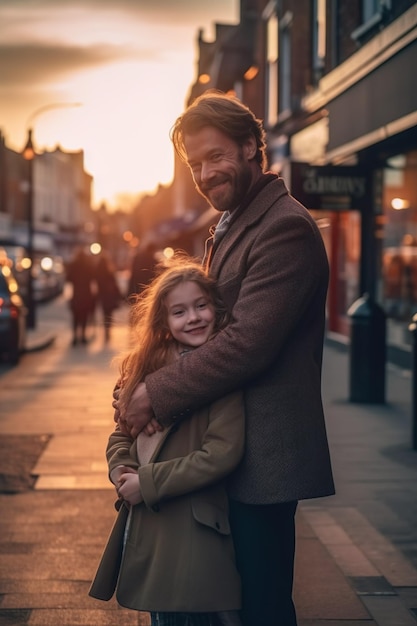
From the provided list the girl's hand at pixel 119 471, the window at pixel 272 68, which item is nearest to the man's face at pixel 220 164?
the girl's hand at pixel 119 471

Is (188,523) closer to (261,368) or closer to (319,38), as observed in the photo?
(261,368)

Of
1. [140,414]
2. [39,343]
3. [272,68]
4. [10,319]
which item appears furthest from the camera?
[272,68]

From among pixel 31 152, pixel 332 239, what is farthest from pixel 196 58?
pixel 332 239

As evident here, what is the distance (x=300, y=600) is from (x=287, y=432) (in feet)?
6.75

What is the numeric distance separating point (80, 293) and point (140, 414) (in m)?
17.8

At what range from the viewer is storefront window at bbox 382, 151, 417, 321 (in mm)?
14430

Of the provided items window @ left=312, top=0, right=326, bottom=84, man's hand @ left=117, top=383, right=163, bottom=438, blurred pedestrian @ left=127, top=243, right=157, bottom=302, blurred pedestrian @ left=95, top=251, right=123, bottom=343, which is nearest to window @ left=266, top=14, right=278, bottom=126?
window @ left=312, top=0, right=326, bottom=84

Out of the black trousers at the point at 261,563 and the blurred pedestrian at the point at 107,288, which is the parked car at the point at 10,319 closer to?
the blurred pedestrian at the point at 107,288

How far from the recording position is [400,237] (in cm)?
1516

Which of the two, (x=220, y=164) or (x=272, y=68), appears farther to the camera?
(x=272, y=68)

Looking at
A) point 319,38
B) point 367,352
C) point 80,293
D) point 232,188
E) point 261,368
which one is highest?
point 319,38

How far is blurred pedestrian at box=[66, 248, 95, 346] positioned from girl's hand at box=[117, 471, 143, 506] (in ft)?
57.3

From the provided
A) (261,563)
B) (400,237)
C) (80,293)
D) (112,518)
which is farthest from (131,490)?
(80,293)

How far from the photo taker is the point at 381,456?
27.0 ft
